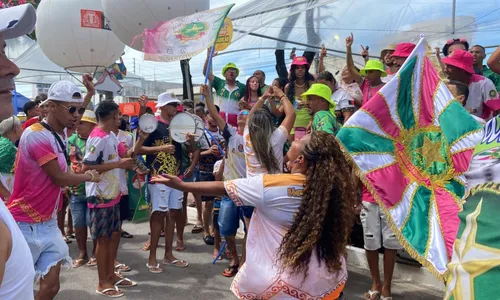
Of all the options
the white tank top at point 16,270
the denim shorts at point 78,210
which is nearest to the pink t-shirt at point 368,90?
the denim shorts at point 78,210

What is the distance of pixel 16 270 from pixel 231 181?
1.53 m

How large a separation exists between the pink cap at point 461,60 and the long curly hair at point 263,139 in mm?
1930

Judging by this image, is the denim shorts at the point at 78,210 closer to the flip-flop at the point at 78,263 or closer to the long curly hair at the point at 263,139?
the flip-flop at the point at 78,263

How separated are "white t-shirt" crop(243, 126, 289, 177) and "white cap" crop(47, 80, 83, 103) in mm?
1627

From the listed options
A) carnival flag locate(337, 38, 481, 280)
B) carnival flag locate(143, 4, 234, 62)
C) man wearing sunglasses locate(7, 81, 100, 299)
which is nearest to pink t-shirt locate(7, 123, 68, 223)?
man wearing sunglasses locate(7, 81, 100, 299)

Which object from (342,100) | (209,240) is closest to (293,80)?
(342,100)

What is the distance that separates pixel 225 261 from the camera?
19.6 ft

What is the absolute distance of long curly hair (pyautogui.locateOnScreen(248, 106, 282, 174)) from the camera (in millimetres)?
4004

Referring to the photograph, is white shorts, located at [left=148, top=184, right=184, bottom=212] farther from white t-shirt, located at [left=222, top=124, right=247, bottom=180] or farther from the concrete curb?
the concrete curb

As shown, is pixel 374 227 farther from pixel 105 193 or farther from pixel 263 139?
pixel 105 193

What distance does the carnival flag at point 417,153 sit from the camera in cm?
320

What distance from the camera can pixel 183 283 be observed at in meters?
5.14

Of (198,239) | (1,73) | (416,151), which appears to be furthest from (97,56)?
(1,73)

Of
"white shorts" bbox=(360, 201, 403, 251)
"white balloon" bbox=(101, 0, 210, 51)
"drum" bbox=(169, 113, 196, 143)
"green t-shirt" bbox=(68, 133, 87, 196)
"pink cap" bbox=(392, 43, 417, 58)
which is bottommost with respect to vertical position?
"white shorts" bbox=(360, 201, 403, 251)
